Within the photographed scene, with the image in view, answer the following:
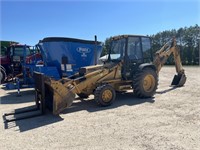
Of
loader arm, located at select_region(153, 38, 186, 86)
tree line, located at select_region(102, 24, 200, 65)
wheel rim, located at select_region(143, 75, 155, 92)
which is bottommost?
wheel rim, located at select_region(143, 75, 155, 92)

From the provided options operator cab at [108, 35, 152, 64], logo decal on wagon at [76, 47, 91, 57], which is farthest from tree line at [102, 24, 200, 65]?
operator cab at [108, 35, 152, 64]

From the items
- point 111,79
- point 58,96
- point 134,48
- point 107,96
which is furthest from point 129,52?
point 58,96

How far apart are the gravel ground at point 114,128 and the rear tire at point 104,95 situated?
0.66ft

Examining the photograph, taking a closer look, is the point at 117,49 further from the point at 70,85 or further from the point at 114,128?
the point at 114,128

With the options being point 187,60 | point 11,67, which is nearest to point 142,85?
point 11,67

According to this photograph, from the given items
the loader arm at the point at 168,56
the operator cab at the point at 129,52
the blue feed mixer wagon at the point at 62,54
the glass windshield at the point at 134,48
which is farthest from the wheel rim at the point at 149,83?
the blue feed mixer wagon at the point at 62,54

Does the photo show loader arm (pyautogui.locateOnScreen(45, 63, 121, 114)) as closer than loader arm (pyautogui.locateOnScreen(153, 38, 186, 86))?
Yes

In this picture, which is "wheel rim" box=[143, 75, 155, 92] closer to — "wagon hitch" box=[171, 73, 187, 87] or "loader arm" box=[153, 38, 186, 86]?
"loader arm" box=[153, 38, 186, 86]

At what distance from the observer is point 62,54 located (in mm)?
10312

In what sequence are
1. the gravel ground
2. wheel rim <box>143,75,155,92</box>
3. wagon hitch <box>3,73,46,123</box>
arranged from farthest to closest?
wheel rim <box>143,75,155,92</box> → wagon hitch <box>3,73,46,123</box> → the gravel ground

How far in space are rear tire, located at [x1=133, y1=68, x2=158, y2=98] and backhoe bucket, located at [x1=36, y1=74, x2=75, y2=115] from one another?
2530 millimetres

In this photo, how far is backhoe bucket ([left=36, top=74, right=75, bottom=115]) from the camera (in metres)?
6.21

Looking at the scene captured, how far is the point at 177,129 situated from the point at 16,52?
1095 centimetres

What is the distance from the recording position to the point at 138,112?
6418mm
